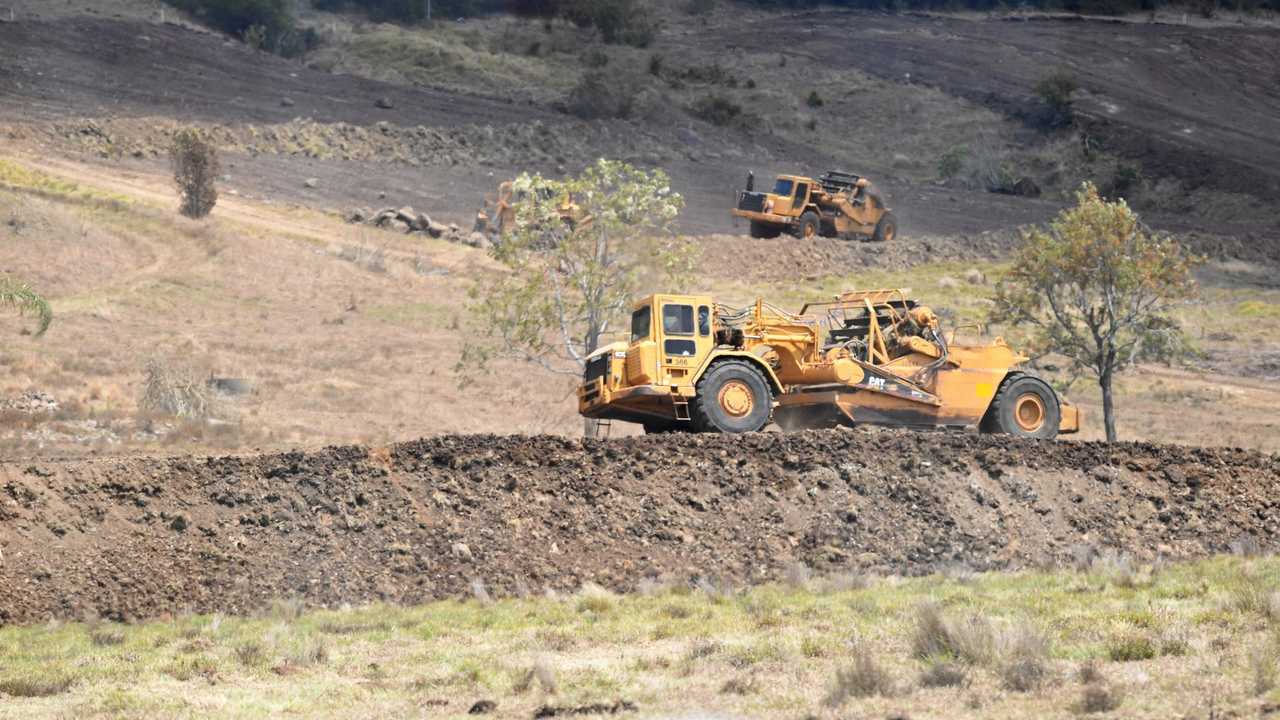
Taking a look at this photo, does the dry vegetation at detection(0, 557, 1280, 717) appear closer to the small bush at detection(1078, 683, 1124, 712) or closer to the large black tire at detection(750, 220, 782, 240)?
the small bush at detection(1078, 683, 1124, 712)

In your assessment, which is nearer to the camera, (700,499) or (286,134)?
(700,499)

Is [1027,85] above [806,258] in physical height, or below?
above

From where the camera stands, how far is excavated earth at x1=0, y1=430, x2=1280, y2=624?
20.6m

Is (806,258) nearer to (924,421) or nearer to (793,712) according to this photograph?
(924,421)

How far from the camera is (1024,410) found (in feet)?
95.1

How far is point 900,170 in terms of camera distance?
289 ft

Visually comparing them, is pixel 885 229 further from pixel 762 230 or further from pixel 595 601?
pixel 595 601

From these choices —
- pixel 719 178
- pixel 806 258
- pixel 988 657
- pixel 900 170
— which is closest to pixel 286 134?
pixel 719 178

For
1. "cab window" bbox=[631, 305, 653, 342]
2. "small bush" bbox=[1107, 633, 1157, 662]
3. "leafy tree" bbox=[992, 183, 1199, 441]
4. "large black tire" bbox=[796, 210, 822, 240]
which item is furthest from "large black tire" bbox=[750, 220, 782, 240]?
"small bush" bbox=[1107, 633, 1157, 662]

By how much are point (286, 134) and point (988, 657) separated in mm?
63555

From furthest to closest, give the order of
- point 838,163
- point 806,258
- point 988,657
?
point 838,163 < point 806,258 < point 988,657

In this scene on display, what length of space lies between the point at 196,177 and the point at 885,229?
25068mm

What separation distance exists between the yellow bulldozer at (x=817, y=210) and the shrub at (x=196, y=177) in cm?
1819

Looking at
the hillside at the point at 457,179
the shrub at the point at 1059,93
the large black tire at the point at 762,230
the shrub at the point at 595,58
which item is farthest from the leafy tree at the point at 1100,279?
the shrub at the point at 595,58
